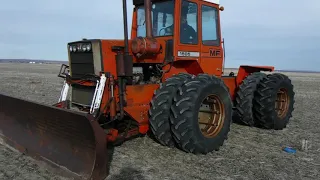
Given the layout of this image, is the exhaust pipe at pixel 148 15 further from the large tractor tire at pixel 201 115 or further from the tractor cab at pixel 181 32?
the large tractor tire at pixel 201 115

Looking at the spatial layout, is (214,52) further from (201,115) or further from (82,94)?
(82,94)

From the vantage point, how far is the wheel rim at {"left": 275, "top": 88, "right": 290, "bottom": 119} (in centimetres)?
818

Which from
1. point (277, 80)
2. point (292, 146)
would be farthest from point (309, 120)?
point (292, 146)

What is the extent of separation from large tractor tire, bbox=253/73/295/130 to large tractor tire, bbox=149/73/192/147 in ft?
8.88

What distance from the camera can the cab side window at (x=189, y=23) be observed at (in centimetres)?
636

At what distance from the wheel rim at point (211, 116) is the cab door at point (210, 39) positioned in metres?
1.06

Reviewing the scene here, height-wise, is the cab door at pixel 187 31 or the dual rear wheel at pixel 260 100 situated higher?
the cab door at pixel 187 31

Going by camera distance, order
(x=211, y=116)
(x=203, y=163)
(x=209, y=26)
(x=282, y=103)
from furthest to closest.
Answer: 1. (x=282, y=103)
2. (x=209, y=26)
3. (x=211, y=116)
4. (x=203, y=163)

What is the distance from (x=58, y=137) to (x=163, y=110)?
5.62 feet

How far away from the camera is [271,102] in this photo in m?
7.53

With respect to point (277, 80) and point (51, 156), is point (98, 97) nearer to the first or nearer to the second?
point (51, 156)

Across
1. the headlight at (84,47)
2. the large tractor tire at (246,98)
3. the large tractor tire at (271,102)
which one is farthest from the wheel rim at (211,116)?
the headlight at (84,47)

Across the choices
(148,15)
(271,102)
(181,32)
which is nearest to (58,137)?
(148,15)

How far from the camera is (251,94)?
7.55 meters
